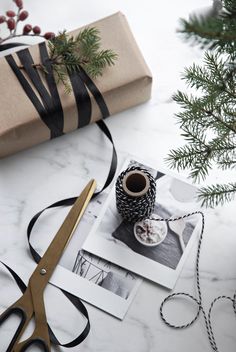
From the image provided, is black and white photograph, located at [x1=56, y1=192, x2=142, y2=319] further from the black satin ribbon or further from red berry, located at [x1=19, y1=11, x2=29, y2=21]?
red berry, located at [x1=19, y1=11, x2=29, y2=21]

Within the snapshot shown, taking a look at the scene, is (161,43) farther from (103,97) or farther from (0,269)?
(0,269)

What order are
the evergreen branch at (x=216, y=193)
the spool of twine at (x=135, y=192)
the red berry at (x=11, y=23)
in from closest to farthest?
1. the evergreen branch at (x=216, y=193)
2. the spool of twine at (x=135, y=192)
3. the red berry at (x=11, y=23)

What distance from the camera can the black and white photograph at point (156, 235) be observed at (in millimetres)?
886

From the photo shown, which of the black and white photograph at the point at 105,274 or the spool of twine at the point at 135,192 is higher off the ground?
the spool of twine at the point at 135,192

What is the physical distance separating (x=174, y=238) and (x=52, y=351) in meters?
0.28

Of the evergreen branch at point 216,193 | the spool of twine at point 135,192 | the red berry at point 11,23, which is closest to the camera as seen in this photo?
the evergreen branch at point 216,193

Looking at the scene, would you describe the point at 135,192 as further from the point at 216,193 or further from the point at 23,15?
the point at 23,15

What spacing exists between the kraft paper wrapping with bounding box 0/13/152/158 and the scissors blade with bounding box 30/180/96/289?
0.14 metres

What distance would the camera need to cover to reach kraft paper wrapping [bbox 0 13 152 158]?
0.87m

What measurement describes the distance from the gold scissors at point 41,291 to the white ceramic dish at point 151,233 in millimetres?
104

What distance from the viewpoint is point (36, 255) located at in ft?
2.92

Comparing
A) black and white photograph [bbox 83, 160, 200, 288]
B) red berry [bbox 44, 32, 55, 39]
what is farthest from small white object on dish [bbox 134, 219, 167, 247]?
red berry [bbox 44, 32, 55, 39]

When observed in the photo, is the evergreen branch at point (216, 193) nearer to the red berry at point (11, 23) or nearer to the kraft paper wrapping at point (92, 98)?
the kraft paper wrapping at point (92, 98)

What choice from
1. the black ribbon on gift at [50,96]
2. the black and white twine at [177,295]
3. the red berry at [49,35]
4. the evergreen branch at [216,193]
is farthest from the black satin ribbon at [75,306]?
the red berry at [49,35]
